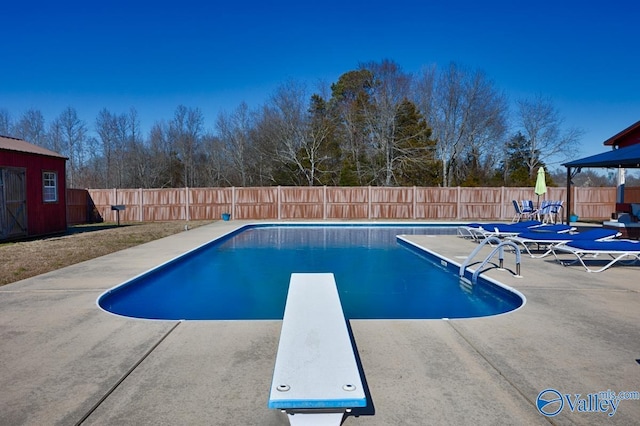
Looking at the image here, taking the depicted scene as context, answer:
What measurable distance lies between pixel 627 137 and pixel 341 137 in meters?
16.8

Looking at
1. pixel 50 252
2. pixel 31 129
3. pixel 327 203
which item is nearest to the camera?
pixel 50 252

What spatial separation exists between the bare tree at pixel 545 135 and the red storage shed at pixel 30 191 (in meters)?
29.7

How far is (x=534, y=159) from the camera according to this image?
1233 inches

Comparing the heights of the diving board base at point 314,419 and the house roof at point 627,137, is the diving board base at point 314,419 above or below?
below

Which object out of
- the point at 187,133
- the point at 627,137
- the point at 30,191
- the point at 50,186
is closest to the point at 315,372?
the point at 30,191

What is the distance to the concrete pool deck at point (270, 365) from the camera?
94.3 inches

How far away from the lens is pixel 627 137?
49.6 feet

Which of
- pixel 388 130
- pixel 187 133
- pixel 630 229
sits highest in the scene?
pixel 187 133

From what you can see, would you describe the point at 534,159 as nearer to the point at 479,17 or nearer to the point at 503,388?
the point at 479,17

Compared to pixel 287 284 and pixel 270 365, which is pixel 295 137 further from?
pixel 270 365

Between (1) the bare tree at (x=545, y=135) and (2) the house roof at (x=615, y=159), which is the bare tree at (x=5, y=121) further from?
(1) the bare tree at (x=545, y=135)

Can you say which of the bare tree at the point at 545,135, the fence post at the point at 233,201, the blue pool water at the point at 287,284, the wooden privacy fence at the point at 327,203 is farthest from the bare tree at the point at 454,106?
the blue pool water at the point at 287,284

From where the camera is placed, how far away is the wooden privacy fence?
2066cm

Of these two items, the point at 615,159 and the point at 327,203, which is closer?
the point at 615,159
